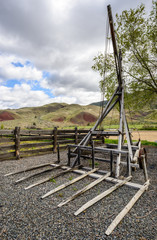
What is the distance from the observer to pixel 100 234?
3117 mm

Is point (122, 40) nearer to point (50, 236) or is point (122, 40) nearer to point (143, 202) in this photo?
point (143, 202)

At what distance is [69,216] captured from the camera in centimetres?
372

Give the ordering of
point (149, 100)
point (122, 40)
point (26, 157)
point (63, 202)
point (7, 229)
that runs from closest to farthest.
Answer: point (7, 229) < point (63, 202) < point (26, 157) < point (122, 40) < point (149, 100)

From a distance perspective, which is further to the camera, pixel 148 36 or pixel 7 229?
pixel 148 36

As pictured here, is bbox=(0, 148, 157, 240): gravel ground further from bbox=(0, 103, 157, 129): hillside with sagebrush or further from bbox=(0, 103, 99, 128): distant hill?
bbox=(0, 103, 99, 128): distant hill

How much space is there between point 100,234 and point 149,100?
473 inches

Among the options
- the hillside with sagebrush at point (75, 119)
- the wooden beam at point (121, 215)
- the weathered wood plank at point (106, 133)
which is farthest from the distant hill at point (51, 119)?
the wooden beam at point (121, 215)

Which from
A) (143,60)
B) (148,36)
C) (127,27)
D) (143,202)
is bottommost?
(143,202)

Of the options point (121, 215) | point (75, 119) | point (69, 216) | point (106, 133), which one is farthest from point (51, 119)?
point (121, 215)

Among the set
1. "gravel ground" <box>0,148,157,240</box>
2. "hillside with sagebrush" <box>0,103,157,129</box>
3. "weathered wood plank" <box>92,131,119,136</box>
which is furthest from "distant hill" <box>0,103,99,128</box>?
"gravel ground" <box>0,148,157,240</box>

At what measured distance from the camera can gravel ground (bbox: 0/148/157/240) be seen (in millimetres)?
3139

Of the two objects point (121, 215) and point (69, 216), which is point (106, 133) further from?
point (69, 216)

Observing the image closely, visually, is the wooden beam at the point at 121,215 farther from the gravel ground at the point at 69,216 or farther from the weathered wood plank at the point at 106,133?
the weathered wood plank at the point at 106,133

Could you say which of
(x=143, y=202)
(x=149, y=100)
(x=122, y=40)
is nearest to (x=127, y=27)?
(x=122, y=40)
